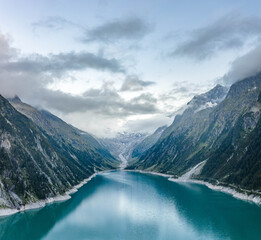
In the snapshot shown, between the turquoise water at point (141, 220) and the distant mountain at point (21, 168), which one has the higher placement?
the distant mountain at point (21, 168)

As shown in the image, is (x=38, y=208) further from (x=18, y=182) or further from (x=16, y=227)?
(x=16, y=227)

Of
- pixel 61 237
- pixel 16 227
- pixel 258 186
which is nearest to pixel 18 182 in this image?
pixel 16 227

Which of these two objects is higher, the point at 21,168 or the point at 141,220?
the point at 21,168

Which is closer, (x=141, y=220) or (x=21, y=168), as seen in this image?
(x=141, y=220)

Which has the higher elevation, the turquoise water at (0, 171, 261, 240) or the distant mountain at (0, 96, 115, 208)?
the distant mountain at (0, 96, 115, 208)

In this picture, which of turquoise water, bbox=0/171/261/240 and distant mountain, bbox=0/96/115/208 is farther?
distant mountain, bbox=0/96/115/208

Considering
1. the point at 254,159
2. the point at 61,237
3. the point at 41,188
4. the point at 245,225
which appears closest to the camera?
the point at 61,237

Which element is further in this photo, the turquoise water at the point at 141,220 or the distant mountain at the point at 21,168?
the distant mountain at the point at 21,168

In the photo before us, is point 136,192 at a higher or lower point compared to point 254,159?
lower
